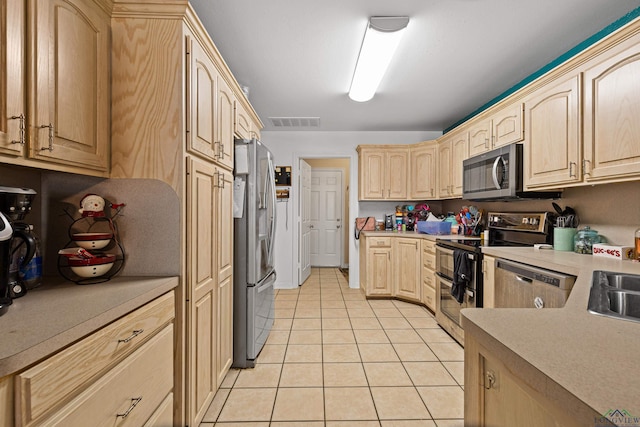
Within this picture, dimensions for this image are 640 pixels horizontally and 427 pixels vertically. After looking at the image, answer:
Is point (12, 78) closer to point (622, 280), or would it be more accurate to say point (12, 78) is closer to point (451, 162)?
point (622, 280)

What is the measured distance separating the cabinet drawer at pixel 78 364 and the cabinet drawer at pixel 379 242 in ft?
10.0

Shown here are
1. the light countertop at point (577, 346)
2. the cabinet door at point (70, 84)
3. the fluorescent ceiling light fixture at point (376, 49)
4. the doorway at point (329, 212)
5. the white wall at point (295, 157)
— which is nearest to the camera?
the light countertop at point (577, 346)

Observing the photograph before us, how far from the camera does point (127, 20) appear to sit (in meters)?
1.34

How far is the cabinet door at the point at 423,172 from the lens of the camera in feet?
13.0

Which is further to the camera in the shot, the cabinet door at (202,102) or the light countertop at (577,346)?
the cabinet door at (202,102)

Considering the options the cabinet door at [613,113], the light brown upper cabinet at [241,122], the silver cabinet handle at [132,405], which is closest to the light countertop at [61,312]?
the silver cabinet handle at [132,405]

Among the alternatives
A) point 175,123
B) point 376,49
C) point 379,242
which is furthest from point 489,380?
point 379,242

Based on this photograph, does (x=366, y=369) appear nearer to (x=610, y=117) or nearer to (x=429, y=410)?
(x=429, y=410)

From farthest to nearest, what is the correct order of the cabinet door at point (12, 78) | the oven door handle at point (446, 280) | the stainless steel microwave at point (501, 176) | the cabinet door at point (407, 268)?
the cabinet door at point (407, 268)
the oven door handle at point (446, 280)
the stainless steel microwave at point (501, 176)
the cabinet door at point (12, 78)

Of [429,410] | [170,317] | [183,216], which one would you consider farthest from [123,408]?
[429,410]

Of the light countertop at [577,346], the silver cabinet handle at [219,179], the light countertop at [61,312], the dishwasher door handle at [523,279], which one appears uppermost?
the silver cabinet handle at [219,179]

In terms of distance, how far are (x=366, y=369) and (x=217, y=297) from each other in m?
1.24

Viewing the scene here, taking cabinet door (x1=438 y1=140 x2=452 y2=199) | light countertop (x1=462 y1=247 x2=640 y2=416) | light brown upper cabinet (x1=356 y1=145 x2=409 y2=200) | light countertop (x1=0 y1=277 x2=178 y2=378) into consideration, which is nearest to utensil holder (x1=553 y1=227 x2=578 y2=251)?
light countertop (x1=462 y1=247 x2=640 y2=416)

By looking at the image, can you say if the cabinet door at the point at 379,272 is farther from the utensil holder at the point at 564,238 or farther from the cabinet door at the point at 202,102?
the cabinet door at the point at 202,102
